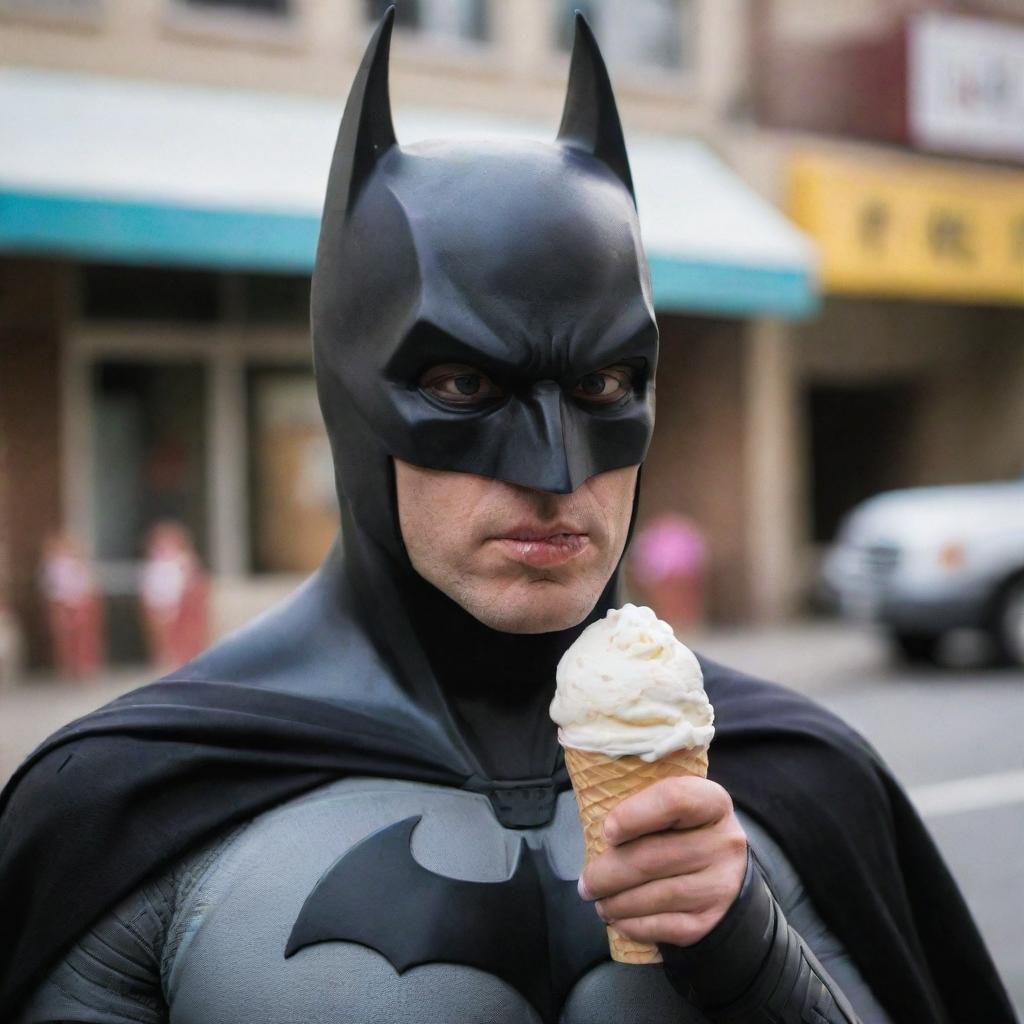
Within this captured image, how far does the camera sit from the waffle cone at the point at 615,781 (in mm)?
1367

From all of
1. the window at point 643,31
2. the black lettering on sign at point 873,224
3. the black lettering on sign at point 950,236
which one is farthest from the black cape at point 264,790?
the black lettering on sign at point 950,236

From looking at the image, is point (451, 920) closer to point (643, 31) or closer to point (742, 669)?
point (742, 669)

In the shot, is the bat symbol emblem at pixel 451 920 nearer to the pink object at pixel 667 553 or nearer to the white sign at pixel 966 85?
the pink object at pixel 667 553

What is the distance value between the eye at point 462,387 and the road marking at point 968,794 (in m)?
5.11

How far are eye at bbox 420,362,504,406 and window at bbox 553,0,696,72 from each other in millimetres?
11088

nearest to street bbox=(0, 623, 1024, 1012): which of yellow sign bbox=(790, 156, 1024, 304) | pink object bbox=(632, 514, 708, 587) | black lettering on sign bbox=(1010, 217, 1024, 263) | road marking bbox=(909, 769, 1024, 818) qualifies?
road marking bbox=(909, 769, 1024, 818)

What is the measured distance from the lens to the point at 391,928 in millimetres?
1490

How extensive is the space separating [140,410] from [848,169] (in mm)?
6482

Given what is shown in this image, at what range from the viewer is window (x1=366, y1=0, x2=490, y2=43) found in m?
11.4

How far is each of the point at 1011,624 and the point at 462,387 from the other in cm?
871

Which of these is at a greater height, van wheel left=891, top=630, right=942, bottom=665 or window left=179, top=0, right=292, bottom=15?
window left=179, top=0, right=292, bottom=15

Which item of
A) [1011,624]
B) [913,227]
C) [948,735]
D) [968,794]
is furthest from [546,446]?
[913,227]

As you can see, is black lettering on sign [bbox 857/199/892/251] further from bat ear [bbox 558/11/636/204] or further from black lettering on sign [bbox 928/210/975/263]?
bat ear [bbox 558/11/636/204]

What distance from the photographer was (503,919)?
1.51 meters
